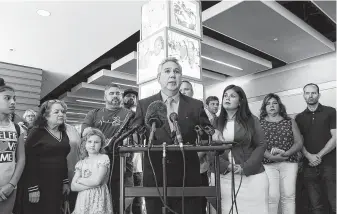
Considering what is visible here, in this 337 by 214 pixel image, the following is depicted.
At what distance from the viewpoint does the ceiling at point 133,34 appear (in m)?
4.54

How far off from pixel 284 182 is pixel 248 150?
106 cm

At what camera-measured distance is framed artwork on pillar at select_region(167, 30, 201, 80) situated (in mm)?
3152

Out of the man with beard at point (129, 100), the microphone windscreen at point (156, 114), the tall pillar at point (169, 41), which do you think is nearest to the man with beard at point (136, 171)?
the man with beard at point (129, 100)

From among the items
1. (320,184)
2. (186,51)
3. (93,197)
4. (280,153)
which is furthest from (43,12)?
(320,184)

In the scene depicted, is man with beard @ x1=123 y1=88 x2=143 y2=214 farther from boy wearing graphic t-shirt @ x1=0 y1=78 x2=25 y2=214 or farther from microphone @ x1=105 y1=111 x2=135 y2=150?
microphone @ x1=105 y1=111 x2=135 y2=150

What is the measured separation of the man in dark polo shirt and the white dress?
2147mm

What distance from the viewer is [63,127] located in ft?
9.39

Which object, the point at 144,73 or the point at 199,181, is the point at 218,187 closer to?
the point at 199,181

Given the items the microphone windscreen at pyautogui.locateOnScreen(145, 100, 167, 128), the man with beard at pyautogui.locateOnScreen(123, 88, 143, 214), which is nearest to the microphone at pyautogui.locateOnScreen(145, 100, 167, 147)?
the microphone windscreen at pyautogui.locateOnScreen(145, 100, 167, 128)

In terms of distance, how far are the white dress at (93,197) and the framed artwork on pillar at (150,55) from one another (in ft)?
3.33

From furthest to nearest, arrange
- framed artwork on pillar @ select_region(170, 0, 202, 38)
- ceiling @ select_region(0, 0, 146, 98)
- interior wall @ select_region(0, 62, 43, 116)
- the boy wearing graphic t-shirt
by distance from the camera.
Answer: interior wall @ select_region(0, 62, 43, 116), ceiling @ select_region(0, 0, 146, 98), framed artwork on pillar @ select_region(170, 0, 202, 38), the boy wearing graphic t-shirt

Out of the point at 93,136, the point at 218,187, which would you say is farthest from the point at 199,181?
the point at 93,136

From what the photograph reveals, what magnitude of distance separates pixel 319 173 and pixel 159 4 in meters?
2.52

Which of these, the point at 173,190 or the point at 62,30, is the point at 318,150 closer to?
the point at 173,190
